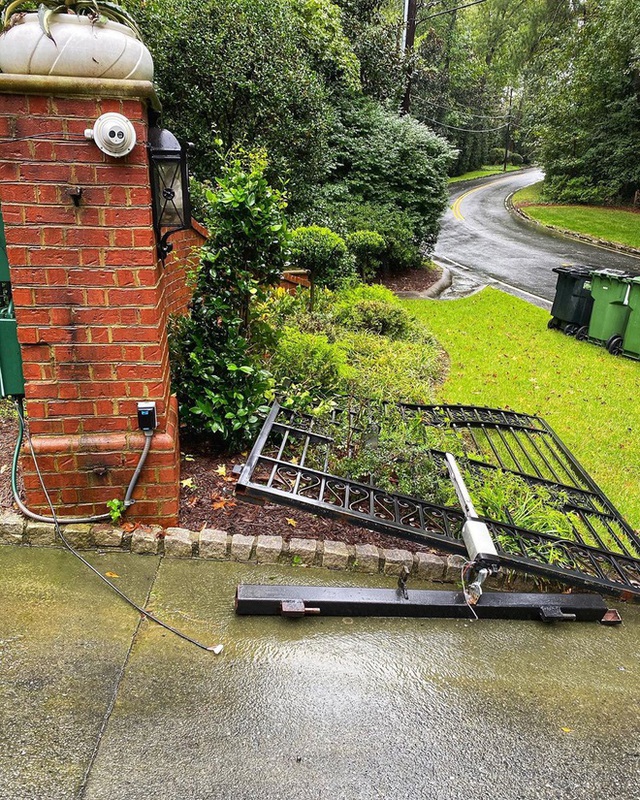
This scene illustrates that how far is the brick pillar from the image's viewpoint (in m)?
2.21

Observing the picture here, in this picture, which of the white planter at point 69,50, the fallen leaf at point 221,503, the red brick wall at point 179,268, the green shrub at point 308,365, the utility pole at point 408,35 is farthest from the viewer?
the utility pole at point 408,35

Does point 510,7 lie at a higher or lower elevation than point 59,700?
higher

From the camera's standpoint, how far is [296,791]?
1.64m

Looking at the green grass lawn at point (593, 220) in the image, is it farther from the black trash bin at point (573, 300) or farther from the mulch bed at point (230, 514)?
the mulch bed at point (230, 514)

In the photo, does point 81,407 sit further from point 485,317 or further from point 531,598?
point 485,317

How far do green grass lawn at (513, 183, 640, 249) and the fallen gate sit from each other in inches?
705

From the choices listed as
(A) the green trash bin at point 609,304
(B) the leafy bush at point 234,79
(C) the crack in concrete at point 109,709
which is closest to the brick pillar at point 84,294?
(C) the crack in concrete at point 109,709

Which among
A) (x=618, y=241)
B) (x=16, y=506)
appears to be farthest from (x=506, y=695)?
(x=618, y=241)

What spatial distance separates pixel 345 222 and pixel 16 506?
8.90 m

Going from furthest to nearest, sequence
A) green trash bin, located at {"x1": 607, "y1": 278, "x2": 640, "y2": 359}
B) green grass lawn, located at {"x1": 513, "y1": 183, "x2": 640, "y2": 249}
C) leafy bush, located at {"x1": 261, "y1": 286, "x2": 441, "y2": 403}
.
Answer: green grass lawn, located at {"x1": 513, "y1": 183, "x2": 640, "y2": 249} < green trash bin, located at {"x1": 607, "y1": 278, "x2": 640, "y2": 359} < leafy bush, located at {"x1": 261, "y1": 286, "x2": 441, "y2": 403}

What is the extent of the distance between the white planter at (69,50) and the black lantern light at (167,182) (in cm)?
27

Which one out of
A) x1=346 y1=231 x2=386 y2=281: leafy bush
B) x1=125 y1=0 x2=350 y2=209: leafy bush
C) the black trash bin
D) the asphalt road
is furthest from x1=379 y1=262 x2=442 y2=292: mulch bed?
x1=125 y1=0 x2=350 y2=209: leafy bush

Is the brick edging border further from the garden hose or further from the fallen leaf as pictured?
the fallen leaf

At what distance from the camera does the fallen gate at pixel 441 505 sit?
2674mm
